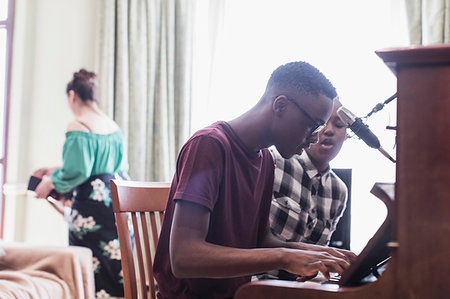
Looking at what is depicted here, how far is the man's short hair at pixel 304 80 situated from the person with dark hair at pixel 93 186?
6.44ft

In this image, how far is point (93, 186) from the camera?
3.16 metres

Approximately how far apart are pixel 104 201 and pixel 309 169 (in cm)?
156

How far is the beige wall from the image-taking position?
13.6 feet

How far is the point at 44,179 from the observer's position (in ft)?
10.8

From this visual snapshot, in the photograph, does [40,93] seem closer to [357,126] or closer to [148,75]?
[148,75]

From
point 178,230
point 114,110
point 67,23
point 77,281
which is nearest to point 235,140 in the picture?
point 178,230

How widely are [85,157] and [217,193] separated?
2068mm

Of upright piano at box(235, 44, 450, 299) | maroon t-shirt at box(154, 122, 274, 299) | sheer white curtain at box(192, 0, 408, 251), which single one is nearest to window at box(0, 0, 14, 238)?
sheer white curtain at box(192, 0, 408, 251)

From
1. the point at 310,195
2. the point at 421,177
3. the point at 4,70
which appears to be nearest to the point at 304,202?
the point at 310,195

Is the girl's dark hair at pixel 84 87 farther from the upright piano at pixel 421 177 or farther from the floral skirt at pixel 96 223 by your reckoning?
the upright piano at pixel 421 177

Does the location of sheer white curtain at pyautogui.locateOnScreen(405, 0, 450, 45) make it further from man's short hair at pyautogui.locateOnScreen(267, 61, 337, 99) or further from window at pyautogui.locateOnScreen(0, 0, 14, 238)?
window at pyautogui.locateOnScreen(0, 0, 14, 238)

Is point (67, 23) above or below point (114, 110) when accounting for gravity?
above

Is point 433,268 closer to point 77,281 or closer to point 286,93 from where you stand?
point 286,93

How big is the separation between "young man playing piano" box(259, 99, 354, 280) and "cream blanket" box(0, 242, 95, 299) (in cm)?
119
